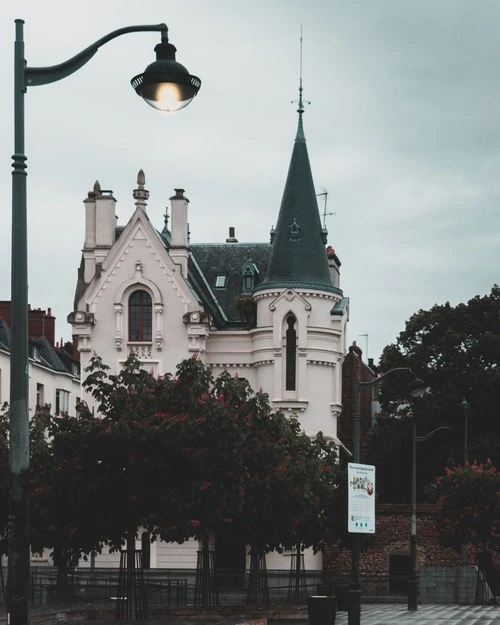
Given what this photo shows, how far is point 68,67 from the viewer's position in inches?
524

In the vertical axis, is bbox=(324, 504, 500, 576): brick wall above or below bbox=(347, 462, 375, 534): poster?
below

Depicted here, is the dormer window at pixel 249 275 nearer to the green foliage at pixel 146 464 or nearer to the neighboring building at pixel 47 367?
the neighboring building at pixel 47 367

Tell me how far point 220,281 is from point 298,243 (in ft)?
24.4

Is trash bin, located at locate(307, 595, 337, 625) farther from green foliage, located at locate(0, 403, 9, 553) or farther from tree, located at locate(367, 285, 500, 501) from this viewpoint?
tree, located at locate(367, 285, 500, 501)

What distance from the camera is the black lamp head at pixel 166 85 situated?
43.3ft

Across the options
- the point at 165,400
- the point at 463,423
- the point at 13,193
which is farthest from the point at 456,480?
the point at 13,193

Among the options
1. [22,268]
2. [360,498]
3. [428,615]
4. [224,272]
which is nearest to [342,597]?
[428,615]

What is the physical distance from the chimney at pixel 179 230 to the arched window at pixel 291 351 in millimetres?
5683

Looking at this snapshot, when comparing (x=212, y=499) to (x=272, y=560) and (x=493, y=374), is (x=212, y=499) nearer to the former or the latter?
(x=272, y=560)

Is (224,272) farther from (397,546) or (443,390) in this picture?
(397,546)

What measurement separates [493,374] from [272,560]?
57.1 feet

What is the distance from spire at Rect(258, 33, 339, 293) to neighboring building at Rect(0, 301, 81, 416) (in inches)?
567

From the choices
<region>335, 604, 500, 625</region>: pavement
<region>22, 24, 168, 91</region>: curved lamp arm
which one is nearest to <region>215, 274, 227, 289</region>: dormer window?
<region>335, 604, 500, 625</region>: pavement

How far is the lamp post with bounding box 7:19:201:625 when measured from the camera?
13.0 meters
